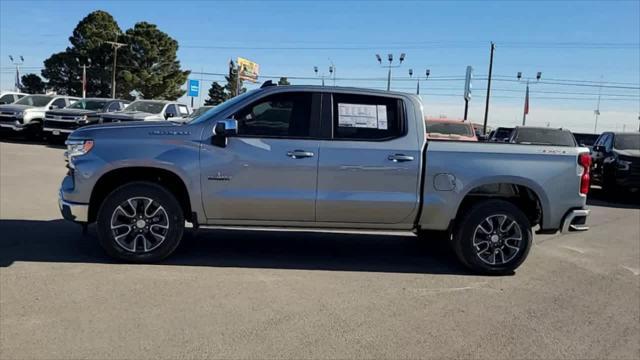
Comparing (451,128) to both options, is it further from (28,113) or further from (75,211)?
(28,113)

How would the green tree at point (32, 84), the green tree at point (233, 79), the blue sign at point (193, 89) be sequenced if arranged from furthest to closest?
the green tree at point (32, 84)
the green tree at point (233, 79)
the blue sign at point (193, 89)

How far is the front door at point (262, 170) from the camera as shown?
6004 mm

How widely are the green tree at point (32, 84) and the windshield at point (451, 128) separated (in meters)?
71.3

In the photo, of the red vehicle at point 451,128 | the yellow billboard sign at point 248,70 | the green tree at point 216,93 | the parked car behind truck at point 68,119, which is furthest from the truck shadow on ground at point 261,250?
the green tree at point 216,93

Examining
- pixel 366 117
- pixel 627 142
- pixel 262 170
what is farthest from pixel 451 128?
pixel 262 170

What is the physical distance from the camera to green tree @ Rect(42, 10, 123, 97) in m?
66.1

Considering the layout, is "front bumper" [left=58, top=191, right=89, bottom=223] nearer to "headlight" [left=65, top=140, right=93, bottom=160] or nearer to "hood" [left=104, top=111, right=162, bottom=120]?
"headlight" [left=65, top=140, right=93, bottom=160]

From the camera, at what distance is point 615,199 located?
15195 millimetres

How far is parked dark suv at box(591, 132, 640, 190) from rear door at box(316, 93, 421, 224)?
390 inches

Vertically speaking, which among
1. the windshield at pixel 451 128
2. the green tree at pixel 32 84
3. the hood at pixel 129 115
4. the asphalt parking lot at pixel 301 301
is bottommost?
the asphalt parking lot at pixel 301 301

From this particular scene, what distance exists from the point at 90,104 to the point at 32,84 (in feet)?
197

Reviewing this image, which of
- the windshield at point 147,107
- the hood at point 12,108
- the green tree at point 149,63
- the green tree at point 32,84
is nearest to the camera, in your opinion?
the windshield at point 147,107

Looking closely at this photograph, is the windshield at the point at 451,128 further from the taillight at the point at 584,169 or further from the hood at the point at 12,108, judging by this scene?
the hood at the point at 12,108

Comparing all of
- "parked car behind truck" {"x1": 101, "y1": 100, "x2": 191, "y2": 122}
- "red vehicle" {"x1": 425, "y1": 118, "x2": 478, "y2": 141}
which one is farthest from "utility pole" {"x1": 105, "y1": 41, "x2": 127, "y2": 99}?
"red vehicle" {"x1": 425, "y1": 118, "x2": 478, "y2": 141}
